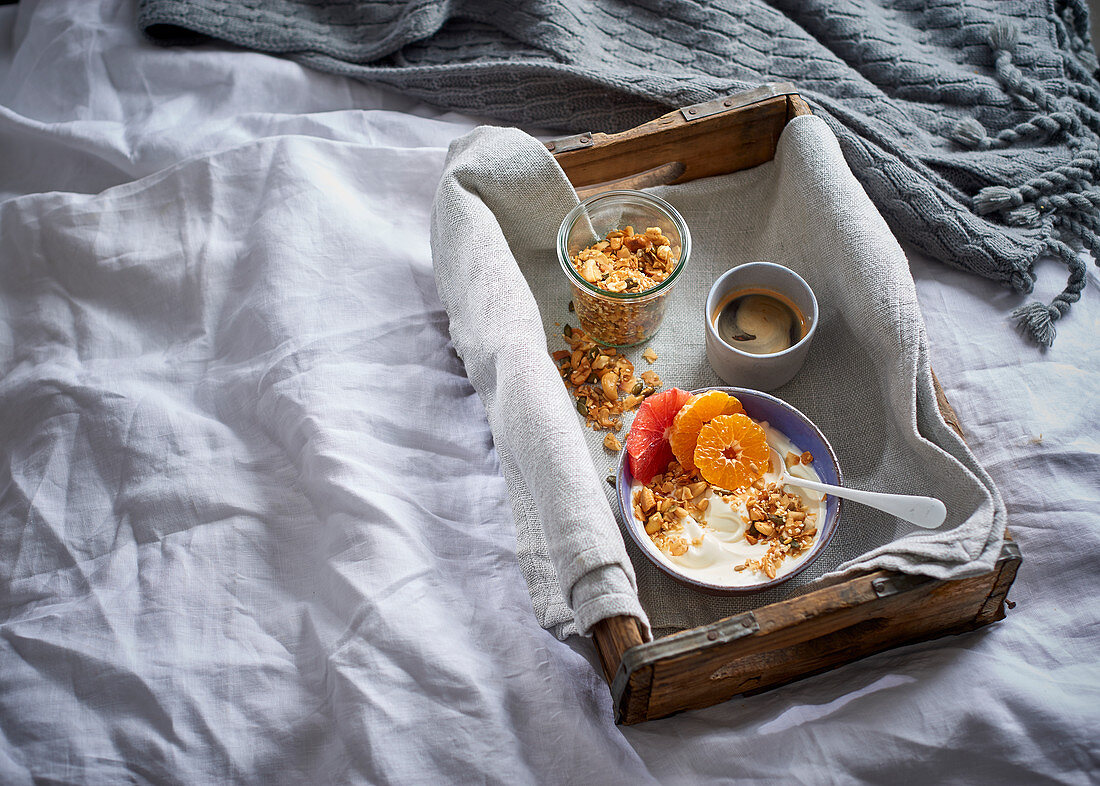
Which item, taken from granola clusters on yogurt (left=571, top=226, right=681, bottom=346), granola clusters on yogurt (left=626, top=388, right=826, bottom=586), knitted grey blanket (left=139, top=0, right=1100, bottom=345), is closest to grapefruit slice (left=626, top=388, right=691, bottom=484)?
granola clusters on yogurt (left=626, top=388, right=826, bottom=586)

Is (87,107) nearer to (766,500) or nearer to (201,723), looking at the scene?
(201,723)

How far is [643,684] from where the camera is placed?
67 cm

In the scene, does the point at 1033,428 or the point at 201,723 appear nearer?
the point at 201,723

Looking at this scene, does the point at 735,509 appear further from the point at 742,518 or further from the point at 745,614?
the point at 745,614

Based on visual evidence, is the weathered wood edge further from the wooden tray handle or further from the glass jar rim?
the wooden tray handle

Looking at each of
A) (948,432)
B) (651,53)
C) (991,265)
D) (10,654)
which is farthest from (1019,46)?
(10,654)

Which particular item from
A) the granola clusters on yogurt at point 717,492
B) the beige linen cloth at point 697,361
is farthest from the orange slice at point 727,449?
the beige linen cloth at point 697,361

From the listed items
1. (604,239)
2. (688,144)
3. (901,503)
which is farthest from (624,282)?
(901,503)

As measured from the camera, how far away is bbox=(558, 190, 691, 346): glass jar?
34.1 inches

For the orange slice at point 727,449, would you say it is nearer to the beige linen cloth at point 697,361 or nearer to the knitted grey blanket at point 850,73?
the beige linen cloth at point 697,361

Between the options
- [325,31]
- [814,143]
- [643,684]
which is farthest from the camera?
[325,31]

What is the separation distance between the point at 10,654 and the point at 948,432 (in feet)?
2.97

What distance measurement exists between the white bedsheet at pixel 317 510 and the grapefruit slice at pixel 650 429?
0.18 metres

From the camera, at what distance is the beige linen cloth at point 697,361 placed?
2.26 feet
